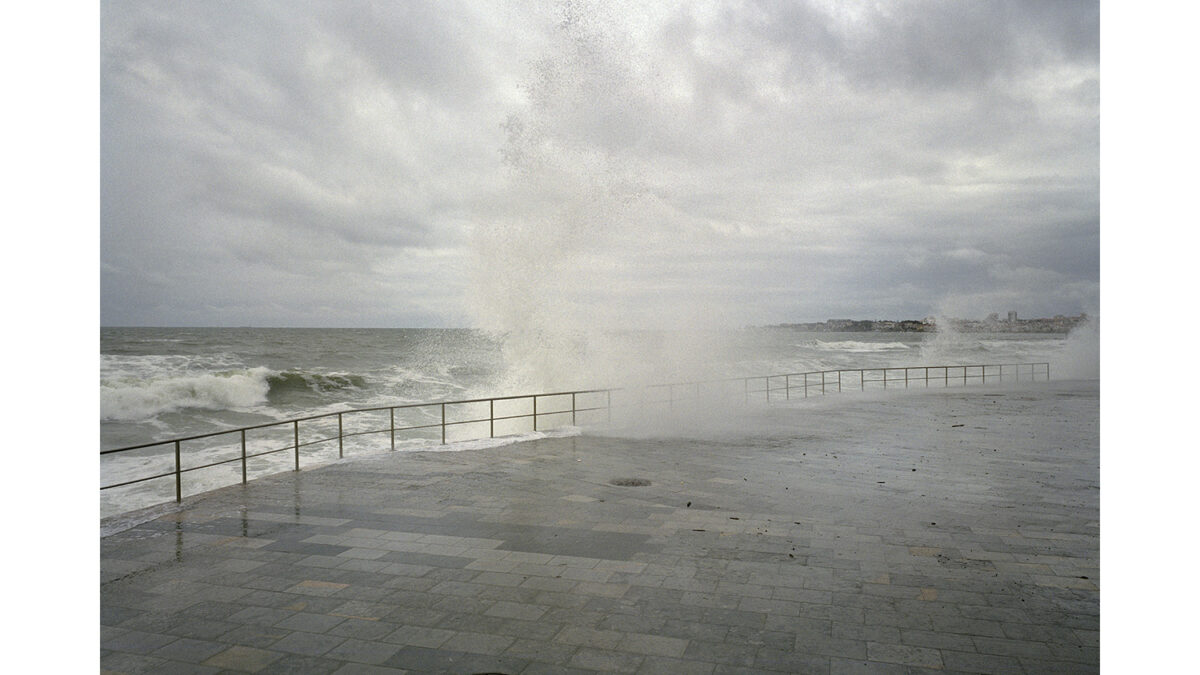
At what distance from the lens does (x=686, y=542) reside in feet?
20.9

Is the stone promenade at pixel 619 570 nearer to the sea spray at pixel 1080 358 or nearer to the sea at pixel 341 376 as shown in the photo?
the sea at pixel 341 376

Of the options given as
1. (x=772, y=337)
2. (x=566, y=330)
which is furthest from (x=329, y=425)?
(x=772, y=337)

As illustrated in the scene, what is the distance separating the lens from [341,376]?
43.0m

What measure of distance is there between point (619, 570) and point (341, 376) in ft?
134

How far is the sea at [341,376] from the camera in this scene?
1895cm

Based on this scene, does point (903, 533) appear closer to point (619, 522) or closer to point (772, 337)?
point (619, 522)

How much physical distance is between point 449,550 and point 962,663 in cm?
410

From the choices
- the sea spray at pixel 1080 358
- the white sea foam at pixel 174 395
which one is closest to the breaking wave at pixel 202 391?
the white sea foam at pixel 174 395

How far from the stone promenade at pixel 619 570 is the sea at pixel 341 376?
333cm

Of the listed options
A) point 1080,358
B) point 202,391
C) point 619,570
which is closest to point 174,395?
point 202,391

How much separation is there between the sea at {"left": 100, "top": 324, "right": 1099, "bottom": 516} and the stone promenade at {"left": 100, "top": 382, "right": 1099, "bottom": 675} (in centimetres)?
333

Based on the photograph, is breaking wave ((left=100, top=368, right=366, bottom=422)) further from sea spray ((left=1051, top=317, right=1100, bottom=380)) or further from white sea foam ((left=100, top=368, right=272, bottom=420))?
sea spray ((left=1051, top=317, right=1100, bottom=380))

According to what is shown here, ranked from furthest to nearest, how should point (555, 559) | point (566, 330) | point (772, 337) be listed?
point (772, 337) < point (566, 330) < point (555, 559)

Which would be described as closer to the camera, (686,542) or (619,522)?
(686,542)
